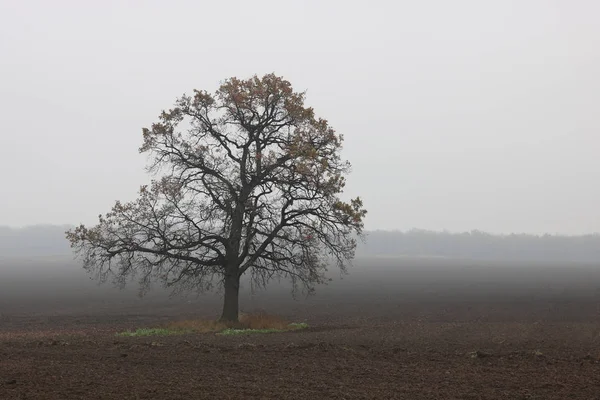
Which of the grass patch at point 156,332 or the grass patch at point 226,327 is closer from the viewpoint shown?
the grass patch at point 156,332

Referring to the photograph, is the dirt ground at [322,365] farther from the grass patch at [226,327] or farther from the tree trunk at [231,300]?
the tree trunk at [231,300]

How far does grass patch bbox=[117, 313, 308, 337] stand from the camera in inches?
941

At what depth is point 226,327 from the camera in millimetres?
25609

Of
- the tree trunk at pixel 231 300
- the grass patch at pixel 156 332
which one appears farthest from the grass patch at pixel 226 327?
the tree trunk at pixel 231 300

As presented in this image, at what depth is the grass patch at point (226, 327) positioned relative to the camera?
2391cm

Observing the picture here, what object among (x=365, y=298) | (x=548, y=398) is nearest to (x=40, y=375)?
(x=548, y=398)

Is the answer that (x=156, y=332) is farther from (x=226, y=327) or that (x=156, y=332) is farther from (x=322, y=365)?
(x=322, y=365)

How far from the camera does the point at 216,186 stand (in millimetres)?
26125

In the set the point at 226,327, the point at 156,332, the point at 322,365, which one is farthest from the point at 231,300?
the point at 322,365

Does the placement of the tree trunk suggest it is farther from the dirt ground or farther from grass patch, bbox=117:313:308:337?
the dirt ground

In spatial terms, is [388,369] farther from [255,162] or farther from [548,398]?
[255,162]

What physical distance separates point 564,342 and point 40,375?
55.6 feet

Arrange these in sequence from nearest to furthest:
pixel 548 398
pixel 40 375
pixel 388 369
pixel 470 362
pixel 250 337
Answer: pixel 548 398 → pixel 40 375 → pixel 388 369 → pixel 470 362 → pixel 250 337

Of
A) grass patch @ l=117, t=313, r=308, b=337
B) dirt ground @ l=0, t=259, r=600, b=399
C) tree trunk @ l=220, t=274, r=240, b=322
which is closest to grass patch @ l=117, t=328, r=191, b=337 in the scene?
grass patch @ l=117, t=313, r=308, b=337
